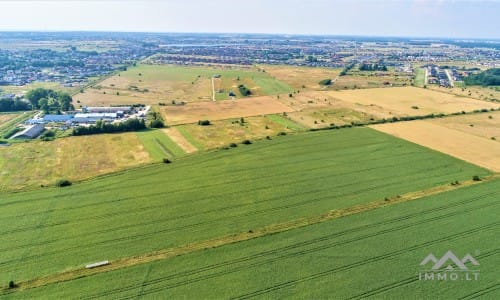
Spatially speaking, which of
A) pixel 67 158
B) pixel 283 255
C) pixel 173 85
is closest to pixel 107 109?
pixel 67 158

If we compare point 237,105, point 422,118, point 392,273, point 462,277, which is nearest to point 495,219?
point 462,277

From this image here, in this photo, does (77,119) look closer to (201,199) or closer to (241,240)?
(201,199)

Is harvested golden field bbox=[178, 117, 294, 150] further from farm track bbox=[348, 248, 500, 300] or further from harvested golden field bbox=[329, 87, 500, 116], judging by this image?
farm track bbox=[348, 248, 500, 300]

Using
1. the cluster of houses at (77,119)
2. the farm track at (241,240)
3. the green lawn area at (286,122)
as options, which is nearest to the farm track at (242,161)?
the green lawn area at (286,122)

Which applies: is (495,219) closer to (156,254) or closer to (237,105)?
(156,254)

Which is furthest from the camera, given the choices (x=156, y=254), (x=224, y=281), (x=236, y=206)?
(x=236, y=206)

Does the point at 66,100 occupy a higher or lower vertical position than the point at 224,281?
higher

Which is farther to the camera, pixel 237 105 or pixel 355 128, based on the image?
pixel 237 105
